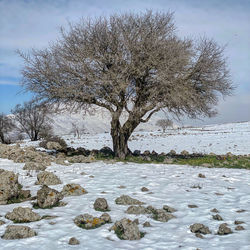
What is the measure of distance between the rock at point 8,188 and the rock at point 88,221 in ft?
8.16

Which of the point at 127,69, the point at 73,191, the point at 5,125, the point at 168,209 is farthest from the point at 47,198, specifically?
the point at 5,125

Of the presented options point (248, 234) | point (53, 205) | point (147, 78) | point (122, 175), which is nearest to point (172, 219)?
point (248, 234)

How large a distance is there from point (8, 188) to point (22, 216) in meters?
1.86

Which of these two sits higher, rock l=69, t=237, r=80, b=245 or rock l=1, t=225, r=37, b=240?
rock l=1, t=225, r=37, b=240

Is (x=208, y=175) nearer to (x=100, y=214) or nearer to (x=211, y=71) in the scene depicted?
(x=100, y=214)

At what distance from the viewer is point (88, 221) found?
5.99 m

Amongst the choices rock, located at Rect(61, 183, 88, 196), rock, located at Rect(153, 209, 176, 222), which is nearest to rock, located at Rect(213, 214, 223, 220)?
rock, located at Rect(153, 209, 176, 222)

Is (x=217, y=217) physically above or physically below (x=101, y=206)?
below

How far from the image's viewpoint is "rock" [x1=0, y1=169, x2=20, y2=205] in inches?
298

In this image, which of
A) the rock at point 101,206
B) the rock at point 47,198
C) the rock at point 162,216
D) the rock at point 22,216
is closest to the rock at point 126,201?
the rock at point 101,206

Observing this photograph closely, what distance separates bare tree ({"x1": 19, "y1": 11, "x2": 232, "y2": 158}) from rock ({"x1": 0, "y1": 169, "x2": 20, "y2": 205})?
24.2ft

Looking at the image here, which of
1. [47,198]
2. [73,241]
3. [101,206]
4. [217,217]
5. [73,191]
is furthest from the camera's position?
[73,191]

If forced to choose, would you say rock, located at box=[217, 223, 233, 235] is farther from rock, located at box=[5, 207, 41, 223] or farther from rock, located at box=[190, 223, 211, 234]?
rock, located at box=[5, 207, 41, 223]

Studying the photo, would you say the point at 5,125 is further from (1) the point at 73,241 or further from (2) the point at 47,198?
(1) the point at 73,241
